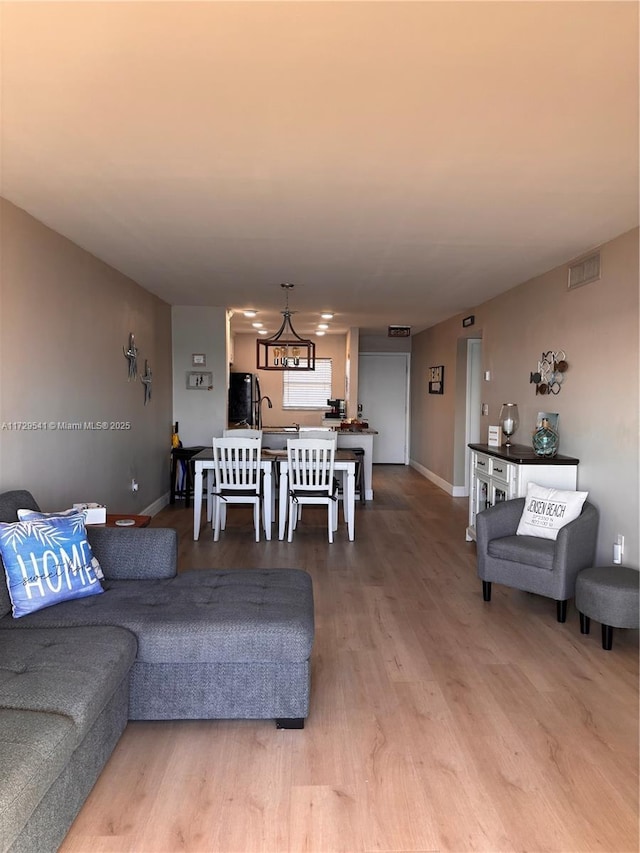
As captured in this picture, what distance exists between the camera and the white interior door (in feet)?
35.9

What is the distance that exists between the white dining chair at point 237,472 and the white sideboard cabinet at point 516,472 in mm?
2053

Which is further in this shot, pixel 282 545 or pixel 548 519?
pixel 282 545

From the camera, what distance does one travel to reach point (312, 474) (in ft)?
18.0

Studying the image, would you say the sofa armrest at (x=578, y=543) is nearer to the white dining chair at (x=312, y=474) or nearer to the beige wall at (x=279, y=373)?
the white dining chair at (x=312, y=474)

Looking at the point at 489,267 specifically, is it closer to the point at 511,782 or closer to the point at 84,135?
the point at 84,135

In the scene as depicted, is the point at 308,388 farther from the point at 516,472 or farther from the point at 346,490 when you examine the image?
the point at 516,472

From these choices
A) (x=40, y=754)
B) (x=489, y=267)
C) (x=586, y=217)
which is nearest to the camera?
(x=40, y=754)

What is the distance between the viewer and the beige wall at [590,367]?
367 cm

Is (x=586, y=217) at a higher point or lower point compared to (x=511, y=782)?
higher

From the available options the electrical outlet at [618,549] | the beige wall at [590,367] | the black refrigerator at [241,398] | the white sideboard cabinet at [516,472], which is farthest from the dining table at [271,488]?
the black refrigerator at [241,398]

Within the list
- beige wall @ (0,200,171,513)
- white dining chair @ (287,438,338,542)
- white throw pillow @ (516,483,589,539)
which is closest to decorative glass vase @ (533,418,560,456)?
white throw pillow @ (516,483,589,539)

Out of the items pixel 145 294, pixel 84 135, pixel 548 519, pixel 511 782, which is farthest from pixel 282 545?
pixel 84 135

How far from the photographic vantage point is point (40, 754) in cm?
152

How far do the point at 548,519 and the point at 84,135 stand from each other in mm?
3426
